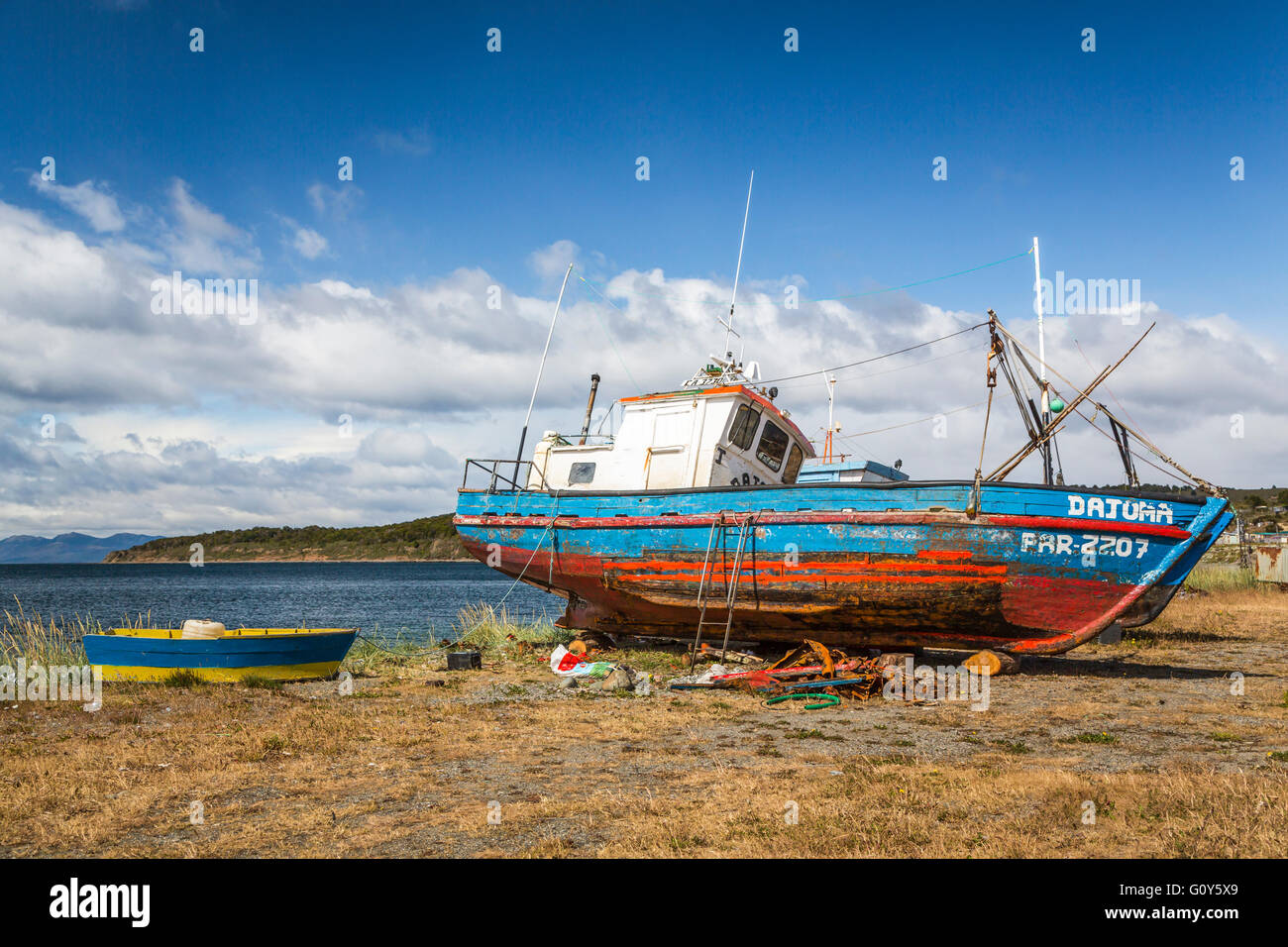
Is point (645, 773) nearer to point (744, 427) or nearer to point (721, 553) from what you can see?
point (721, 553)

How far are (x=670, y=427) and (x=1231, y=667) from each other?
11330 millimetres

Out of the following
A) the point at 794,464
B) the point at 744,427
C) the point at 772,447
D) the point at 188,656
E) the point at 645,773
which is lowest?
the point at 645,773

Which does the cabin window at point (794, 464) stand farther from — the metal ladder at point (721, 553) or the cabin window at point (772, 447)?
the metal ladder at point (721, 553)

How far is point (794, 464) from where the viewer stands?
19.9m

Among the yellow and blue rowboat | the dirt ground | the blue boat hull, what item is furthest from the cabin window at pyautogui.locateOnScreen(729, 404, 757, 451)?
the yellow and blue rowboat

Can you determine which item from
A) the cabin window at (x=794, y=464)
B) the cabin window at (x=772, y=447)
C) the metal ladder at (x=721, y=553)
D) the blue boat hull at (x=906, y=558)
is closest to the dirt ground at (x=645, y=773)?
the blue boat hull at (x=906, y=558)

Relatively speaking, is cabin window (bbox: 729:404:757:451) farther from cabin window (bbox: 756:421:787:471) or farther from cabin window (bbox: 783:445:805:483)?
cabin window (bbox: 783:445:805:483)

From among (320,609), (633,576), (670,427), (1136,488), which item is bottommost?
(320,609)

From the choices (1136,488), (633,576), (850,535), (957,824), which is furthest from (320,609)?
(957,824)

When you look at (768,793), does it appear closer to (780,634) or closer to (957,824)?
(957,824)

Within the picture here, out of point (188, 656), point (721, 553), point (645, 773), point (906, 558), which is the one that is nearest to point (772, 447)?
point (721, 553)

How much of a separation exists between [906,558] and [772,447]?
5.17m
